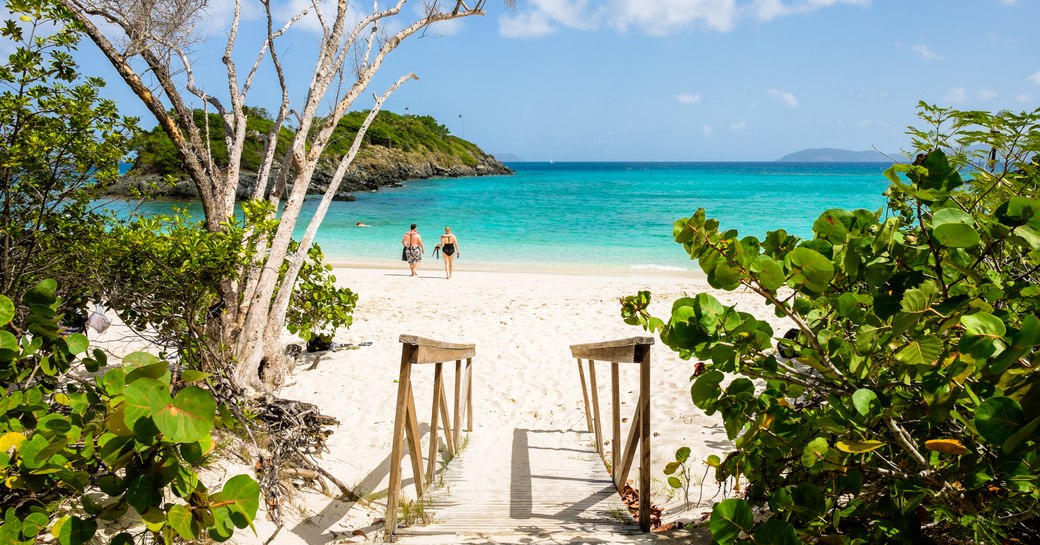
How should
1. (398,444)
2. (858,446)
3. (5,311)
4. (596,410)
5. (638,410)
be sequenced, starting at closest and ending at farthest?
(858,446) < (5,311) < (398,444) < (638,410) < (596,410)

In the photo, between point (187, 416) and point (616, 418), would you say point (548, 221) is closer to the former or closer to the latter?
point (616, 418)

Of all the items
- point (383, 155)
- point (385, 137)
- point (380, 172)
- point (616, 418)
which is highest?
point (385, 137)

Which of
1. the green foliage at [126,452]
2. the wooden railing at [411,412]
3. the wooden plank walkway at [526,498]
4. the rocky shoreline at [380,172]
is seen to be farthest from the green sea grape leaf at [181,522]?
the rocky shoreline at [380,172]

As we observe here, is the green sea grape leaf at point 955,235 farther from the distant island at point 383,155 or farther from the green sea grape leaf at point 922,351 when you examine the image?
the distant island at point 383,155

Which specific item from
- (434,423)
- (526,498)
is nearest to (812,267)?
(526,498)

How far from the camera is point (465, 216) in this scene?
3388 cm

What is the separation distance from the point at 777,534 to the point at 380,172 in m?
58.5

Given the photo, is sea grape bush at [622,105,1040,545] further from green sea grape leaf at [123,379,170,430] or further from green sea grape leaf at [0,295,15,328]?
green sea grape leaf at [0,295,15,328]

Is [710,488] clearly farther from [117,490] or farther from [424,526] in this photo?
[117,490]

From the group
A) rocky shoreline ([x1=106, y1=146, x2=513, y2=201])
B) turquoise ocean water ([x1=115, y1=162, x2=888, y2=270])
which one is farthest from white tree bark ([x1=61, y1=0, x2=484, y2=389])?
rocky shoreline ([x1=106, y1=146, x2=513, y2=201])

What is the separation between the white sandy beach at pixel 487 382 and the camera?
3906 mm

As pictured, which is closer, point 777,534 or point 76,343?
point 777,534

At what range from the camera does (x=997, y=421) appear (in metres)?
1.22

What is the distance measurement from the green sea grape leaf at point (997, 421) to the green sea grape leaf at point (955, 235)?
0.34m
